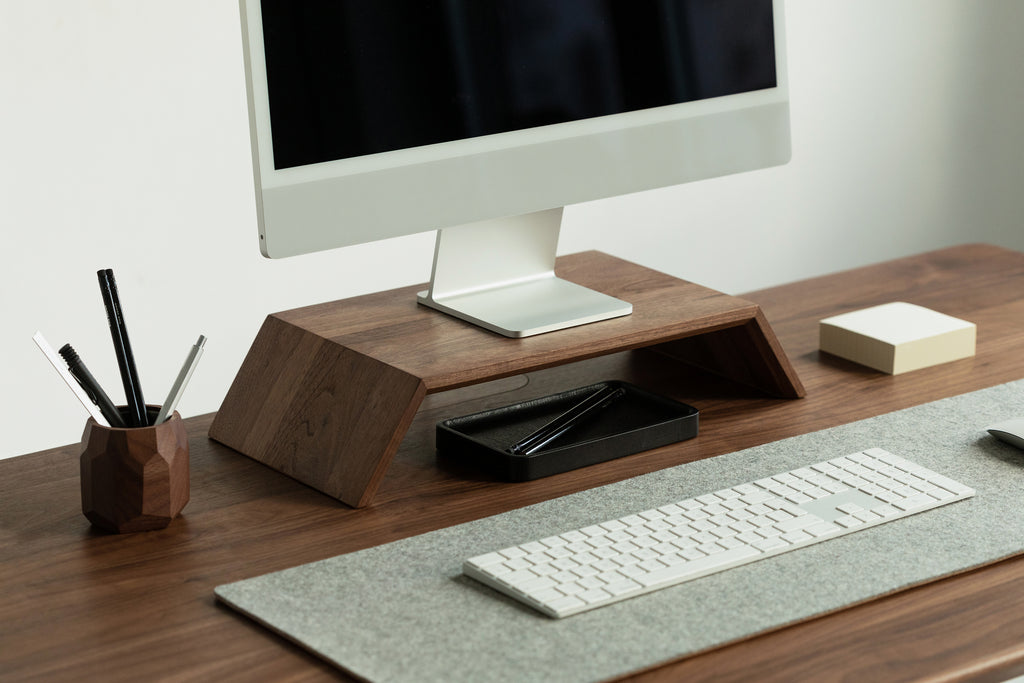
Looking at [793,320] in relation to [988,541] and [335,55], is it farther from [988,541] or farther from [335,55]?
[335,55]

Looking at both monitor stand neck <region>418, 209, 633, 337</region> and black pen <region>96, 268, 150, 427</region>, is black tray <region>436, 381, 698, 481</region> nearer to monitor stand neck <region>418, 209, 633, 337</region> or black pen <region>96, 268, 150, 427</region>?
monitor stand neck <region>418, 209, 633, 337</region>

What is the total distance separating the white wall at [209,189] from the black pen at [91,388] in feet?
4.25

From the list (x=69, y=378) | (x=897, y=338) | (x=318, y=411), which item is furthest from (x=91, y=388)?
(x=897, y=338)

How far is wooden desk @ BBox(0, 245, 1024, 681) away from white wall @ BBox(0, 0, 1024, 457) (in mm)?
1142

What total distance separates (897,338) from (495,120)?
0.49m

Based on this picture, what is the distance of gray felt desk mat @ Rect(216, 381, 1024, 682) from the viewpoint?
799 mm

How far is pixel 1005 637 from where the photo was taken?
0.83 meters

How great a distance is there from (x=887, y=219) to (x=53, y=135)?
1.99 metres

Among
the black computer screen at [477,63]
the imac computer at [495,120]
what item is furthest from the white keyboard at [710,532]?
the black computer screen at [477,63]

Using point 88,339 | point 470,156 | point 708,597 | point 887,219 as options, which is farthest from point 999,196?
point 708,597

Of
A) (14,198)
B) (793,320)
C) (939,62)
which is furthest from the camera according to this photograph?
(939,62)

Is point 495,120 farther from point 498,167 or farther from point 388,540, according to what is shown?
point 388,540

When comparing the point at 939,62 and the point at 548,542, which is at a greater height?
the point at 939,62

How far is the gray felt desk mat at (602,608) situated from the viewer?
0.80 meters
